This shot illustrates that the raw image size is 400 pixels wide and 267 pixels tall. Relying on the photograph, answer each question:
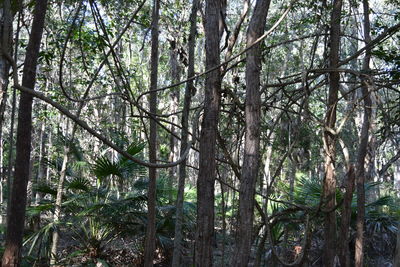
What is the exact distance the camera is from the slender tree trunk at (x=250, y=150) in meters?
3.43

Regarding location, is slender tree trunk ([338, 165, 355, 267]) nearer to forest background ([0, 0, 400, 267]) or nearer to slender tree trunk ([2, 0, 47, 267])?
forest background ([0, 0, 400, 267])

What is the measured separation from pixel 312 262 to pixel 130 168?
12.5 ft

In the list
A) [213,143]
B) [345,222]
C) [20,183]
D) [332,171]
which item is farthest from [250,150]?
[20,183]

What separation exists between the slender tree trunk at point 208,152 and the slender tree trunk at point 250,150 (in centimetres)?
24

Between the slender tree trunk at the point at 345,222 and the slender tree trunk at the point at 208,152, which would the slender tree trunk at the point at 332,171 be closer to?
the slender tree trunk at the point at 345,222

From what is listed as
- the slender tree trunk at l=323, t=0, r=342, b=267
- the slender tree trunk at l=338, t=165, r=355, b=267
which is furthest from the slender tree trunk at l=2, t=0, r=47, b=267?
the slender tree trunk at l=338, t=165, r=355, b=267

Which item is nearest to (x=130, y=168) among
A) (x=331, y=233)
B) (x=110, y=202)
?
(x=110, y=202)

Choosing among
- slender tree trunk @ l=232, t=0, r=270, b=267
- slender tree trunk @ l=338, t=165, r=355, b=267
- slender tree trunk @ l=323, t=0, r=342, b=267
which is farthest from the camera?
slender tree trunk @ l=323, t=0, r=342, b=267

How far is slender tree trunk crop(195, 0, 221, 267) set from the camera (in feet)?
11.6

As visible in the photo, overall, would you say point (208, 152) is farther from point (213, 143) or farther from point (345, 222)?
point (345, 222)

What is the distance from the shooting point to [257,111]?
3.61 m

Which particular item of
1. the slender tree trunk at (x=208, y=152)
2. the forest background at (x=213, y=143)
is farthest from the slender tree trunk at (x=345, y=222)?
the slender tree trunk at (x=208, y=152)

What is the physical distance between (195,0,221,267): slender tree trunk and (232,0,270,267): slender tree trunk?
0.24 meters

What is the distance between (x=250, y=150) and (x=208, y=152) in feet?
1.14
